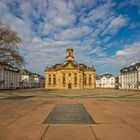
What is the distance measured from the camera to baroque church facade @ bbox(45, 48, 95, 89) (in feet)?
348

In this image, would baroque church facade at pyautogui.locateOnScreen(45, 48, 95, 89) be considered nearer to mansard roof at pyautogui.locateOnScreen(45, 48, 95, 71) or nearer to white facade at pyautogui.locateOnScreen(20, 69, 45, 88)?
mansard roof at pyautogui.locateOnScreen(45, 48, 95, 71)

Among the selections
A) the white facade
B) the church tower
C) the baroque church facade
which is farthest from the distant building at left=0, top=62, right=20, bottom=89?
the church tower

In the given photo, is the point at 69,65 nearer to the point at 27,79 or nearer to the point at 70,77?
the point at 70,77

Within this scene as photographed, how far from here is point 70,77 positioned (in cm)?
10631

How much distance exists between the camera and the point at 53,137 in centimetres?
589

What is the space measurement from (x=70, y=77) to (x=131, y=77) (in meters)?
33.0

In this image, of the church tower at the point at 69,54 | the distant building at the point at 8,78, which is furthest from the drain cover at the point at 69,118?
the church tower at the point at 69,54

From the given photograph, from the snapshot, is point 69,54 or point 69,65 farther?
point 69,54

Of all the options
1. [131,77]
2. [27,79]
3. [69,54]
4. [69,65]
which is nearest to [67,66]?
[69,65]

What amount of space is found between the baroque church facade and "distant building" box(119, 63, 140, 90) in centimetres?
1689

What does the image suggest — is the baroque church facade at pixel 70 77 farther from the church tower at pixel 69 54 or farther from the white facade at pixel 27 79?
the white facade at pixel 27 79

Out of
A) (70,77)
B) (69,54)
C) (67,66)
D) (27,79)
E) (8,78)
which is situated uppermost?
(69,54)

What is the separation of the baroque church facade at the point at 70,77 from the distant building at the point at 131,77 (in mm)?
16894

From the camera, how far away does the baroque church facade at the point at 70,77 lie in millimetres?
106125
